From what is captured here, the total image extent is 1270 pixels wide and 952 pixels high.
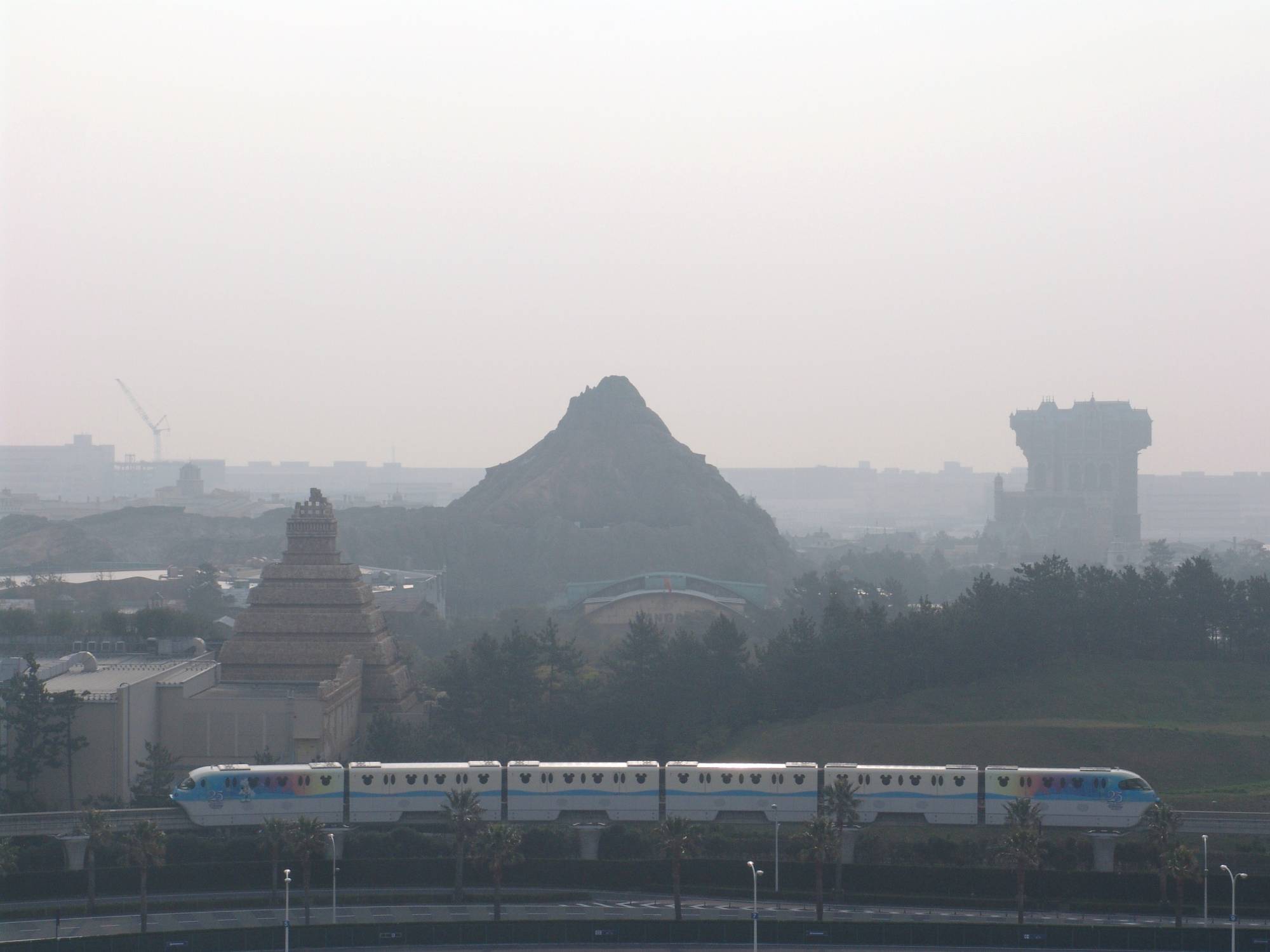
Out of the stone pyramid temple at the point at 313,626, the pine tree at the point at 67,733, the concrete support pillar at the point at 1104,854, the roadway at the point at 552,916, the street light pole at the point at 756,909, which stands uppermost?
the stone pyramid temple at the point at 313,626

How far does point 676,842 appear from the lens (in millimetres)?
47906

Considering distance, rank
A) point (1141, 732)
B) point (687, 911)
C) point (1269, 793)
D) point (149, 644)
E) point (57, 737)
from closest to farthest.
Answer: point (687, 911) < point (1269, 793) < point (57, 737) < point (1141, 732) < point (149, 644)

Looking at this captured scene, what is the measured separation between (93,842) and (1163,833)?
32.7 metres

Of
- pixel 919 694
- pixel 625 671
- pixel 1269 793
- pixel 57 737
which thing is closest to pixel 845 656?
pixel 919 694

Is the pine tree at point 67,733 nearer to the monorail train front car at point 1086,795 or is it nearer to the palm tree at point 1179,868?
the monorail train front car at point 1086,795

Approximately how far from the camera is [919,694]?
7400cm

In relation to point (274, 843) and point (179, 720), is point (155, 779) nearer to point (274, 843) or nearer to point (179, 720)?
point (179, 720)

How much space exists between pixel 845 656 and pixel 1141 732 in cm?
1447

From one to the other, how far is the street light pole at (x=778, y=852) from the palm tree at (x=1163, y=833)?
1153 centimetres

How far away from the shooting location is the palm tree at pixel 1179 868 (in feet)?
149

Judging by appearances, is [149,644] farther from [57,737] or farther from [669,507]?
[669,507]

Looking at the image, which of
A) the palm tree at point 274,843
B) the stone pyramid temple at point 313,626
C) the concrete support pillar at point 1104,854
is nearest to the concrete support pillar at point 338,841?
the palm tree at point 274,843

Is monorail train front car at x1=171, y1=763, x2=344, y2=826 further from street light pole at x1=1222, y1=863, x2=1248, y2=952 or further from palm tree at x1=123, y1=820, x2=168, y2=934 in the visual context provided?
street light pole at x1=1222, y1=863, x2=1248, y2=952

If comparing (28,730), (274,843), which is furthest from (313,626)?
(274,843)
